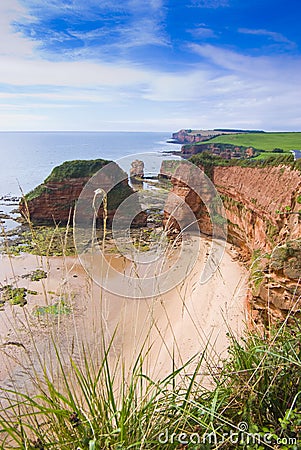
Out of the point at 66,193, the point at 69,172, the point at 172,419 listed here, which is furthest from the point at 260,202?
the point at 69,172

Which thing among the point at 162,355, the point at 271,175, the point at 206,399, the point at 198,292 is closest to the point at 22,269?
the point at 198,292

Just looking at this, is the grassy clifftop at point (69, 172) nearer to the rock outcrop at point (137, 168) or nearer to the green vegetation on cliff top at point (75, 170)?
the green vegetation on cliff top at point (75, 170)

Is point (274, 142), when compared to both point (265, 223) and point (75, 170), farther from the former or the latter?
point (265, 223)

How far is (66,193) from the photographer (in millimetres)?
19906

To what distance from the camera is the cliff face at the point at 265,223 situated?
4.47 meters

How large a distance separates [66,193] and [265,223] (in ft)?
42.7

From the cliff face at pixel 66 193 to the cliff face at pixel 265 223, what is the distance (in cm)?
483

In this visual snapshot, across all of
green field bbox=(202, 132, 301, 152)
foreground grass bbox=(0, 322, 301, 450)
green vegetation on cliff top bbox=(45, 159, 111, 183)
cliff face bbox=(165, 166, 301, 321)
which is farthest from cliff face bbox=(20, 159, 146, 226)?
foreground grass bbox=(0, 322, 301, 450)

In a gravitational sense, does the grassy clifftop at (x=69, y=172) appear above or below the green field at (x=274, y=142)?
below

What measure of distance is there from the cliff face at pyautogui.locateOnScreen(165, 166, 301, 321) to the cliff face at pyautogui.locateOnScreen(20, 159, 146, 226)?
190 inches

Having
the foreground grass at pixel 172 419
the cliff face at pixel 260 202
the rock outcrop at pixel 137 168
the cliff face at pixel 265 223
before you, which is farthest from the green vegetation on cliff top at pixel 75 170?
the foreground grass at pixel 172 419

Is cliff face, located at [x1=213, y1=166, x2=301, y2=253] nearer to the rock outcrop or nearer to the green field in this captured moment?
the green field

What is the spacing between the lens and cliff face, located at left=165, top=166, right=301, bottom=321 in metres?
4.47

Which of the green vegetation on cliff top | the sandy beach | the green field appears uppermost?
the green field
